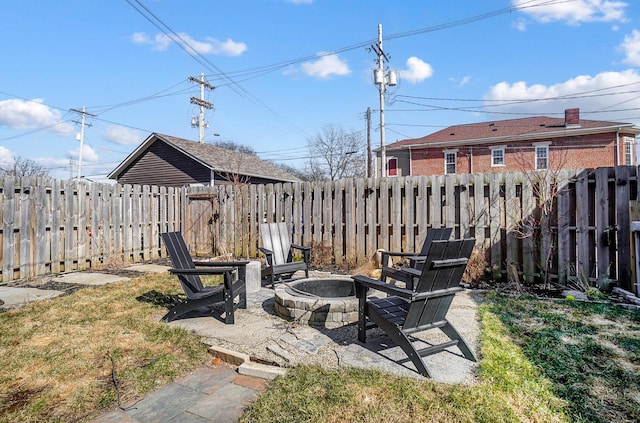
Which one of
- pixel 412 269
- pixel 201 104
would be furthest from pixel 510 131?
pixel 412 269

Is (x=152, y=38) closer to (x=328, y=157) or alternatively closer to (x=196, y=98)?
(x=196, y=98)

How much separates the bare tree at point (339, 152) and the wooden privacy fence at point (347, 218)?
2308cm

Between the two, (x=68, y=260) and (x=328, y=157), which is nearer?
(x=68, y=260)

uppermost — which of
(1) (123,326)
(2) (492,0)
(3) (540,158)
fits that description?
(2) (492,0)

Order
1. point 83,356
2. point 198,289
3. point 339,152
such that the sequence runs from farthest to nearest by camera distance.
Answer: point 339,152
point 198,289
point 83,356

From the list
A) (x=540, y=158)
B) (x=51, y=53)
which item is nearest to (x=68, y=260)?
(x=51, y=53)

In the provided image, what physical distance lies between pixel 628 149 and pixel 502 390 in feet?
76.4

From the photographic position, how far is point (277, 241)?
5.98 m

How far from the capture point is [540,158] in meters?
19.4

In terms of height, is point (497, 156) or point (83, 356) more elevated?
point (497, 156)

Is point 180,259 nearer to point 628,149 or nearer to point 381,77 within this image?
point 381,77

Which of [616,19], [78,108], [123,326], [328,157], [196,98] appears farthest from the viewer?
[328,157]

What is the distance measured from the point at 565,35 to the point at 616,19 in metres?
1.32

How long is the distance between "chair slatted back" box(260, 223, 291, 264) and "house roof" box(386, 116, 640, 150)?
17560 millimetres
